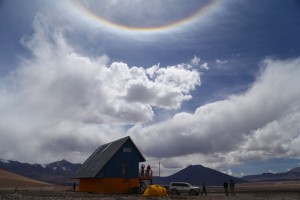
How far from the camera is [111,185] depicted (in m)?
46.1

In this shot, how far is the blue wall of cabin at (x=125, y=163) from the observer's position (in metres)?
46.4

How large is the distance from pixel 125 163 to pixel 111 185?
3.75 metres

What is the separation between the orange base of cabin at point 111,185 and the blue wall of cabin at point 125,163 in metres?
0.56

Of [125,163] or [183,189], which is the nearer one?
[125,163]

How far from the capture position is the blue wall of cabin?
4641 centimetres

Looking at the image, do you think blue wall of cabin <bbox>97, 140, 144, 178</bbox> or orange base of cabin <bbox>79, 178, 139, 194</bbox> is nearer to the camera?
orange base of cabin <bbox>79, 178, 139, 194</bbox>

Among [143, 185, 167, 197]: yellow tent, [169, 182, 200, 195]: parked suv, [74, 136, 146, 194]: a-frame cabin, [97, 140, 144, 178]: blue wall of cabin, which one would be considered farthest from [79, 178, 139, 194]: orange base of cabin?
[143, 185, 167, 197]: yellow tent

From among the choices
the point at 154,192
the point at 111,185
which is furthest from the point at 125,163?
the point at 154,192

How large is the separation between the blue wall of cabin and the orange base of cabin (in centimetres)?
56

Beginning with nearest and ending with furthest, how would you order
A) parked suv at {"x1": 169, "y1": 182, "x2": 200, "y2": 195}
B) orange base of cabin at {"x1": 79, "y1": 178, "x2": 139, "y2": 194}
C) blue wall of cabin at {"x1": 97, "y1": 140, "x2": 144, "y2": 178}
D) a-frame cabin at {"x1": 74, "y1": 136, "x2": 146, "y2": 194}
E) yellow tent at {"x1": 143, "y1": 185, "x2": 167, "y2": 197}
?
yellow tent at {"x1": 143, "y1": 185, "x2": 167, "y2": 197}
orange base of cabin at {"x1": 79, "y1": 178, "x2": 139, "y2": 194}
a-frame cabin at {"x1": 74, "y1": 136, "x2": 146, "y2": 194}
blue wall of cabin at {"x1": 97, "y1": 140, "x2": 144, "y2": 178}
parked suv at {"x1": 169, "y1": 182, "x2": 200, "y2": 195}

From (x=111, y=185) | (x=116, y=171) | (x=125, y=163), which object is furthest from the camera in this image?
(x=125, y=163)

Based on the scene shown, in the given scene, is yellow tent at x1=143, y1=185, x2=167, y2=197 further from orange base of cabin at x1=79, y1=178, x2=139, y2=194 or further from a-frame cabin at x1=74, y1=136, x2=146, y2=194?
a-frame cabin at x1=74, y1=136, x2=146, y2=194

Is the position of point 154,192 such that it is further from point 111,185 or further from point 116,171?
point 116,171

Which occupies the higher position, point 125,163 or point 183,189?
point 125,163
